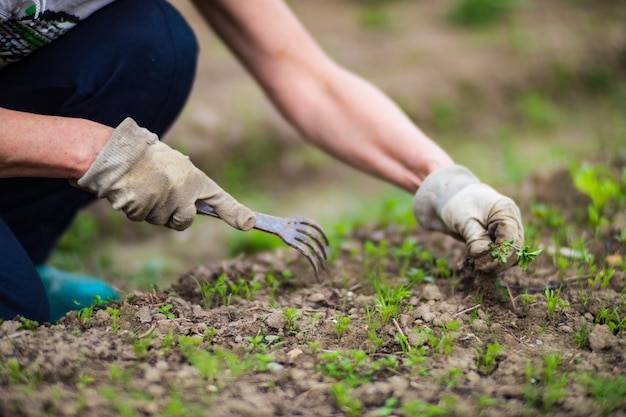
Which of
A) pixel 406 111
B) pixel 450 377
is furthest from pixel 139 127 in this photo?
pixel 406 111

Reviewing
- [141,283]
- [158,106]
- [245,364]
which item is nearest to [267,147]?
[141,283]

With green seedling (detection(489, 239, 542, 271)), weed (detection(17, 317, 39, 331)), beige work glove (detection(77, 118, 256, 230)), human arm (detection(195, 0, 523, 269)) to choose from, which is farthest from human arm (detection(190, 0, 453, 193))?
weed (detection(17, 317, 39, 331))

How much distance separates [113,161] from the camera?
1666 millimetres

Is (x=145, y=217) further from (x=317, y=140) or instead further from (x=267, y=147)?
(x=267, y=147)

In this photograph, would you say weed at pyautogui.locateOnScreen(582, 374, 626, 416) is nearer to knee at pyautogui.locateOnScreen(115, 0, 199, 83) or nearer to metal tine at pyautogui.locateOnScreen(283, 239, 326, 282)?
metal tine at pyautogui.locateOnScreen(283, 239, 326, 282)

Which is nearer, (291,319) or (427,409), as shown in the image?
(427,409)

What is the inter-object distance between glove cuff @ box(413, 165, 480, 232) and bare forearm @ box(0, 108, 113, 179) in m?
0.97

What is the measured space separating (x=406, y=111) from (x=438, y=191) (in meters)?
2.92

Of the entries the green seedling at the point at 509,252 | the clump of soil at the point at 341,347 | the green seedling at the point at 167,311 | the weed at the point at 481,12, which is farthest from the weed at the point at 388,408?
the weed at the point at 481,12

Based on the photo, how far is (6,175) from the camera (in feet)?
5.64

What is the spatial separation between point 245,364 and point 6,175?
0.82m

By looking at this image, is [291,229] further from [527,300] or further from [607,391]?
[607,391]

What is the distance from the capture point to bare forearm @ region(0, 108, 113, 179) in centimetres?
166

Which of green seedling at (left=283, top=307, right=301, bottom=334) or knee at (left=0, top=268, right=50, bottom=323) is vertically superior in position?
green seedling at (left=283, top=307, right=301, bottom=334)
